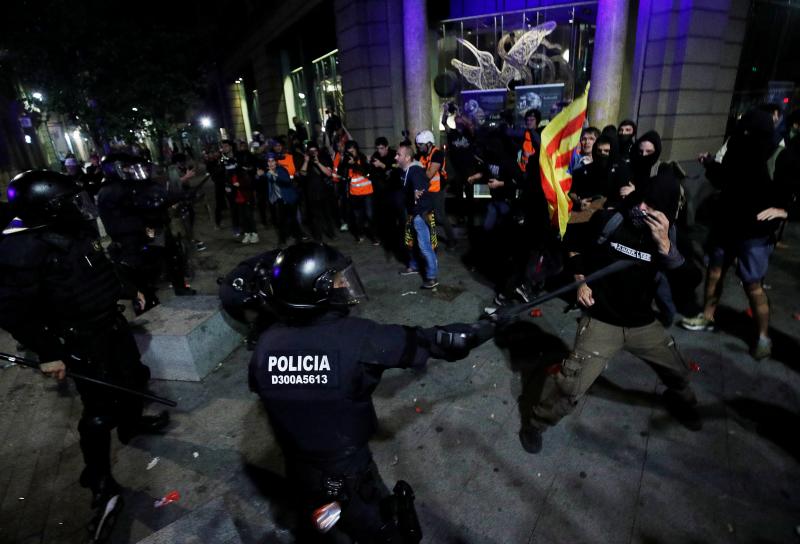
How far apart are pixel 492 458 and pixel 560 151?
9.55ft

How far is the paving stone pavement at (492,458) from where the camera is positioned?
2734 mm

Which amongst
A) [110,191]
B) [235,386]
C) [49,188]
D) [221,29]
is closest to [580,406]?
[235,386]

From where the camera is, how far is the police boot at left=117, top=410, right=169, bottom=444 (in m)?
3.49

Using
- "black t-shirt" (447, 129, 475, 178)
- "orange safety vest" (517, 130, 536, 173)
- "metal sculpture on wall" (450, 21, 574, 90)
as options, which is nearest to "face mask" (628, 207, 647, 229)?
"orange safety vest" (517, 130, 536, 173)

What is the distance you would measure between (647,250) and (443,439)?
2099 mm

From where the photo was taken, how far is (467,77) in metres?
11.5

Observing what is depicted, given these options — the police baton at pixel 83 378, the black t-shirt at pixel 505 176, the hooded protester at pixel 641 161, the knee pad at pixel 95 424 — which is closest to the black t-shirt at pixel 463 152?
the black t-shirt at pixel 505 176

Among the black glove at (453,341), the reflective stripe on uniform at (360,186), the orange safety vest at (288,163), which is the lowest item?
the reflective stripe on uniform at (360,186)

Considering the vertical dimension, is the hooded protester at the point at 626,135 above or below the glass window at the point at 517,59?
A: below

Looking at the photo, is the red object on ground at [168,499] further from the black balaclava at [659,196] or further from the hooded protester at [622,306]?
the black balaclava at [659,196]

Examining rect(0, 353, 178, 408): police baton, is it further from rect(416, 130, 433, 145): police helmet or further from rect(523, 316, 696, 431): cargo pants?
rect(416, 130, 433, 145): police helmet

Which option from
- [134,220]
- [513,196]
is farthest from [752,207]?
[134,220]

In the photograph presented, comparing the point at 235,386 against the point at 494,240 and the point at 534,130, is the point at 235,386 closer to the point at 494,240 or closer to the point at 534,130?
the point at 494,240

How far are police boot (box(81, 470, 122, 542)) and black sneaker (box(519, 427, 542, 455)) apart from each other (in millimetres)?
2994
